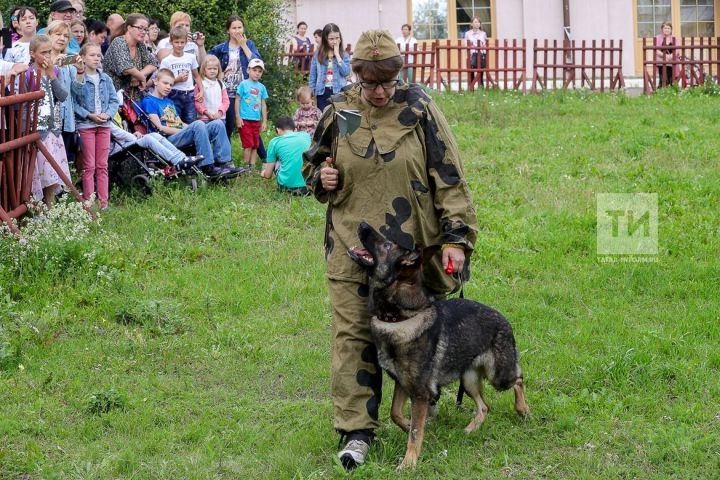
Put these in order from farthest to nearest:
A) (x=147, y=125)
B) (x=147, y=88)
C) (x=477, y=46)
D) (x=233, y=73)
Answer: (x=477, y=46)
(x=233, y=73)
(x=147, y=88)
(x=147, y=125)

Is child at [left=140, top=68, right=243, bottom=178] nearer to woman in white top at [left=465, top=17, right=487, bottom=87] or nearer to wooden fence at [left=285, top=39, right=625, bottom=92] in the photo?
wooden fence at [left=285, top=39, right=625, bottom=92]

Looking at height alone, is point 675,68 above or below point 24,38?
above

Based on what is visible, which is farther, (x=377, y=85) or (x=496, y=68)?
(x=496, y=68)

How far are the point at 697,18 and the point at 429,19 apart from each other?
713 centimetres

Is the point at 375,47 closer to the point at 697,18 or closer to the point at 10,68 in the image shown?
the point at 10,68

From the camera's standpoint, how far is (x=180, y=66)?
12.4 metres

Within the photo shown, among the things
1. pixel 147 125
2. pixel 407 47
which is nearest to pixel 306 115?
pixel 147 125

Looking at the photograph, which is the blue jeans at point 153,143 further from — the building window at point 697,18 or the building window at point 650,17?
the building window at point 697,18

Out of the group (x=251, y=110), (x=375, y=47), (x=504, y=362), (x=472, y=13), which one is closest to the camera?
(x=375, y=47)

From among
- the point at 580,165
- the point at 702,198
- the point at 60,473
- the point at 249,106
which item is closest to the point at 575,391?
the point at 60,473

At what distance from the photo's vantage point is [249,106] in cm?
1295

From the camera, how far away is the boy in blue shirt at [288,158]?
11.7m

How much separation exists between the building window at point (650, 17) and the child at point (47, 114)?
63.1 ft

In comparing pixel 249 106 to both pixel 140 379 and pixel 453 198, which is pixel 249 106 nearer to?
pixel 140 379
